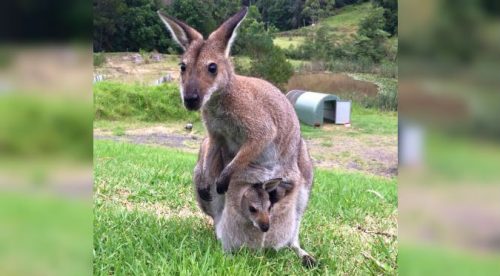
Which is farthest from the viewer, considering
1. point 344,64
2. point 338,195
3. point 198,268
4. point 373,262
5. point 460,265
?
point 344,64

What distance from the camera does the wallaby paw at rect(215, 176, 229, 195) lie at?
2.22 m

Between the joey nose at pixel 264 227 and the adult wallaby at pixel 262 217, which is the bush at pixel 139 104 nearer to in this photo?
the adult wallaby at pixel 262 217

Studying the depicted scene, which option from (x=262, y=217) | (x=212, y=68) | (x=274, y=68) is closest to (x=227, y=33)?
(x=212, y=68)

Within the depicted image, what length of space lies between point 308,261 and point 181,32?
1061mm

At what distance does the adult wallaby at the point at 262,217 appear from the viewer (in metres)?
2.15

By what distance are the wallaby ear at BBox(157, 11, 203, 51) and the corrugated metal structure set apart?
2243 mm

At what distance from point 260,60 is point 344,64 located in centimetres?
170

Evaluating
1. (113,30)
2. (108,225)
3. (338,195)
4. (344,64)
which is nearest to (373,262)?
(108,225)

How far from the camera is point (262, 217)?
2.11m

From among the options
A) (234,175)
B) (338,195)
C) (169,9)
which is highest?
(169,9)

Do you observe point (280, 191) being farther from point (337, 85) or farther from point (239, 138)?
point (337, 85)

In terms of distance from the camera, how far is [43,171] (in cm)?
59

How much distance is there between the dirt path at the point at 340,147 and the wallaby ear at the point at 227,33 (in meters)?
4.69

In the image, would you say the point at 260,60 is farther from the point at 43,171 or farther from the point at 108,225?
the point at 43,171
